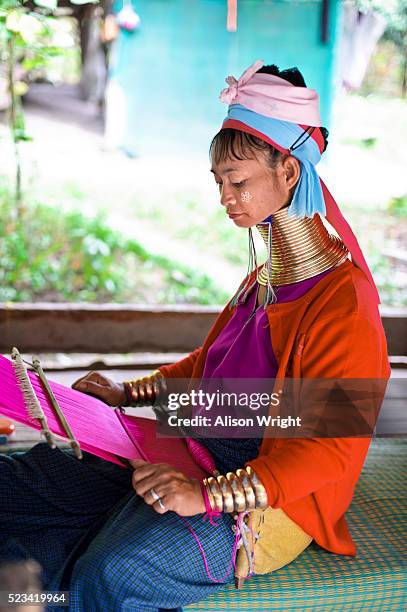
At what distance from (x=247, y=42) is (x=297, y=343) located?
263 cm

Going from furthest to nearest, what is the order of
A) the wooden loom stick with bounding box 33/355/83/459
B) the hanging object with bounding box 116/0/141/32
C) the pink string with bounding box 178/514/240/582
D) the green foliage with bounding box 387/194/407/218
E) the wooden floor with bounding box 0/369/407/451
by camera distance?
the green foliage with bounding box 387/194/407/218 → the hanging object with bounding box 116/0/141/32 → the wooden floor with bounding box 0/369/407/451 → the pink string with bounding box 178/514/240/582 → the wooden loom stick with bounding box 33/355/83/459

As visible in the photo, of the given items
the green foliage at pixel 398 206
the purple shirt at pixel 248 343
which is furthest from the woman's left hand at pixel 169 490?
the green foliage at pixel 398 206

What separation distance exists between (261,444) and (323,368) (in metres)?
0.27

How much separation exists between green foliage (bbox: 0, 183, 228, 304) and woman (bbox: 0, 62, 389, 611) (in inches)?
158

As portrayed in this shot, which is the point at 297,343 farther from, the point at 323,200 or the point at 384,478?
the point at 384,478

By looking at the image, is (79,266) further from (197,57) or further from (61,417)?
(61,417)

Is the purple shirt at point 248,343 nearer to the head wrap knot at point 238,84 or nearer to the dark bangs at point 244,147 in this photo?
the dark bangs at point 244,147

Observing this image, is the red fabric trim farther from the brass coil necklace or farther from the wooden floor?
the wooden floor

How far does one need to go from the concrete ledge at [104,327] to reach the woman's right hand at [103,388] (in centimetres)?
187

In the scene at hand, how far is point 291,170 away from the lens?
5.67 feet

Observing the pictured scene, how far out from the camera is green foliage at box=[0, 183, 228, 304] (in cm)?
582

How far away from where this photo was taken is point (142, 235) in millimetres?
6816

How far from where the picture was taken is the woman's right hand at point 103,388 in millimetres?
2082

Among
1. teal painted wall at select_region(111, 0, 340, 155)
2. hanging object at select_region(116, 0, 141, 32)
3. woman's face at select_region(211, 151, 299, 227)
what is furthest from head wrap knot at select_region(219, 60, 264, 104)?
hanging object at select_region(116, 0, 141, 32)
